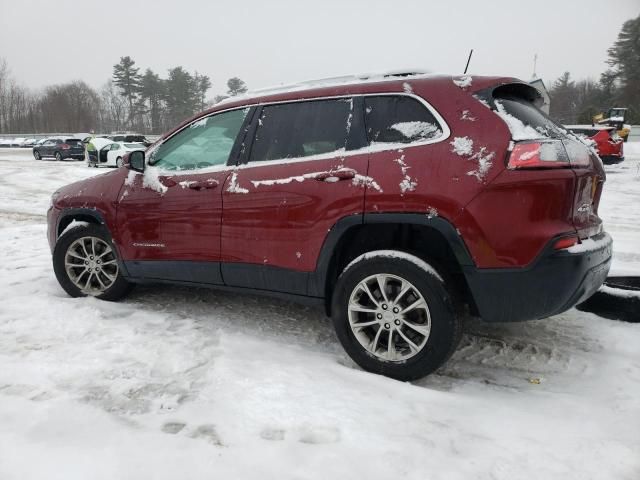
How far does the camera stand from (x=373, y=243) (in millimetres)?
3127

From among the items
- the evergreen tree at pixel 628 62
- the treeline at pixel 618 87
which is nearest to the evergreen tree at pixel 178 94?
the treeline at pixel 618 87

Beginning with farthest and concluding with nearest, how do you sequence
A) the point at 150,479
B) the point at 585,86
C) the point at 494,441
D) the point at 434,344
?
the point at 585,86 < the point at 434,344 < the point at 494,441 < the point at 150,479

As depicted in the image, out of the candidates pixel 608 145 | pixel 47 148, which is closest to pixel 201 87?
pixel 47 148

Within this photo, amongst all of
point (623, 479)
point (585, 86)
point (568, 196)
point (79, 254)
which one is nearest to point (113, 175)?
point (79, 254)

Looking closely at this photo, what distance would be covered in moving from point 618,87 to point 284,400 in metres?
64.4

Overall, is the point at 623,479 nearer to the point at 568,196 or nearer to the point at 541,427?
the point at 541,427

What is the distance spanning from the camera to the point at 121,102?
8244 centimetres

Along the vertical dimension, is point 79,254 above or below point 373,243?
below

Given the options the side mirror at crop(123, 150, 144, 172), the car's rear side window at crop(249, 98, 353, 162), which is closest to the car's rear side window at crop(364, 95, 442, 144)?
the car's rear side window at crop(249, 98, 353, 162)

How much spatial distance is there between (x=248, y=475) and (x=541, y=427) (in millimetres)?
1479

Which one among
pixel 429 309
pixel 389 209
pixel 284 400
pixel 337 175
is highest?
pixel 337 175

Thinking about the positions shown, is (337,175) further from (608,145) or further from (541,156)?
(608,145)

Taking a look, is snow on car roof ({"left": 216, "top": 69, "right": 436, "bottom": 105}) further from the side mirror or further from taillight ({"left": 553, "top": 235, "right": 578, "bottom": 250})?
taillight ({"left": 553, "top": 235, "right": 578, "bottom": 250})

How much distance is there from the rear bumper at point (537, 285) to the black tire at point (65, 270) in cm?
296
